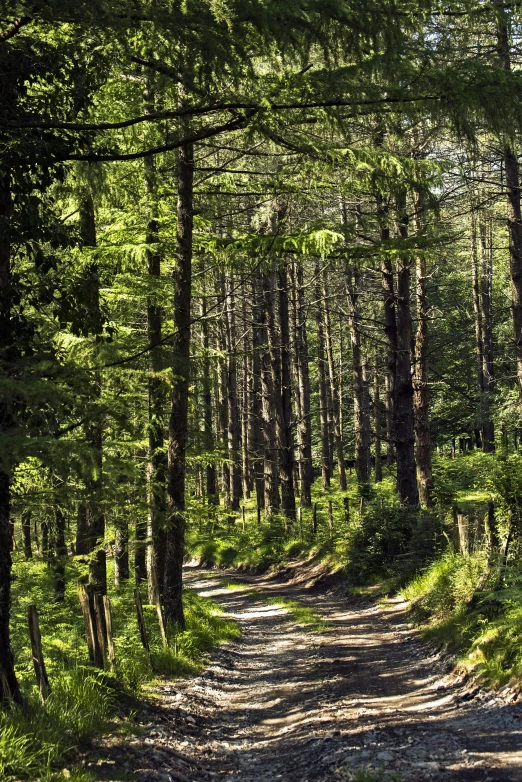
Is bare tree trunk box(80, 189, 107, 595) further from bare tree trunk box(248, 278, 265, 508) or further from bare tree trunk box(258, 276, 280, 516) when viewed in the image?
bare tree trunk box(248, 278, 265, 508)

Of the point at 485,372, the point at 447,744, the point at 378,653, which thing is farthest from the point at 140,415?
the point at 485,372

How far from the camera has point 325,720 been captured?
7.50 metres

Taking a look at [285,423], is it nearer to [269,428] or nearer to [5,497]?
[269,428]

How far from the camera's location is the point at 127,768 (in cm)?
591

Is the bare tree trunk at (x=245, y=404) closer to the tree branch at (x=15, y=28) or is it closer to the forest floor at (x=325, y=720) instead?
the forest floor at (x=325, y=720)

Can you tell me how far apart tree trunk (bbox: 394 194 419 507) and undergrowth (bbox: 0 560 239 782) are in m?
5.81

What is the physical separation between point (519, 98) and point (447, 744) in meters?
5.85

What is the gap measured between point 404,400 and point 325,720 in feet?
35.2

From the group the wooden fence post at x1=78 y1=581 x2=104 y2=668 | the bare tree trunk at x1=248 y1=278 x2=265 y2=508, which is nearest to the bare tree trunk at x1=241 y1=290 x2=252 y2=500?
the bare tree trunk at x1=248 y1=278 x2=265 y2=508

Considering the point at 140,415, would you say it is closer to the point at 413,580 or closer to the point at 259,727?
the point at 259,727

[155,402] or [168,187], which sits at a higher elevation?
[168,187]

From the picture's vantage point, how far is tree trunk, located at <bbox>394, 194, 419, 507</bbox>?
57.1ft

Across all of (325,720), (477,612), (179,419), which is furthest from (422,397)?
(325,720)

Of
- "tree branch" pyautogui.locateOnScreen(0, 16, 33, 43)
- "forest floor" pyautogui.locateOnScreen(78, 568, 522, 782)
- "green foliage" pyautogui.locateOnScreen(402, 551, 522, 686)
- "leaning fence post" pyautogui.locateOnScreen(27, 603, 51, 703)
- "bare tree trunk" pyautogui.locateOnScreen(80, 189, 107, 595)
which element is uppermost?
"tree branch" pyautogui.locateOnScreen(0, 16, 33, 43)
